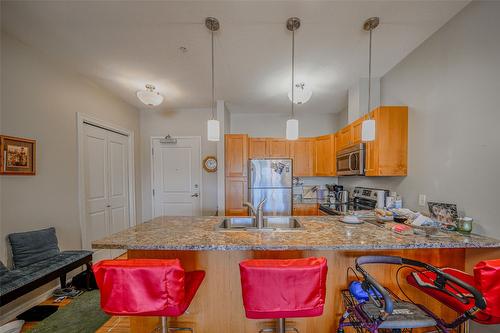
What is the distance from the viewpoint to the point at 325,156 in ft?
12.4

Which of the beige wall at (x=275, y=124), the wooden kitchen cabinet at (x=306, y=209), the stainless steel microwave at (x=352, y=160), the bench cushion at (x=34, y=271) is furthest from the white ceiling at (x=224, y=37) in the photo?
the bench cushion at (x=34, y=271)

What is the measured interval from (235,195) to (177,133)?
1.79 m

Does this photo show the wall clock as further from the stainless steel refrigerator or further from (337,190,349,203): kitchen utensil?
(337,190,349,203): kitchen utensil

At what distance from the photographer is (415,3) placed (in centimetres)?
158

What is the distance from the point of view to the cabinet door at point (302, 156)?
4.00m

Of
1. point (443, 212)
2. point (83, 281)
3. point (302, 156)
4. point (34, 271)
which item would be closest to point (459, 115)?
point (443, 212)

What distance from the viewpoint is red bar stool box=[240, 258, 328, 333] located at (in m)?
0.98

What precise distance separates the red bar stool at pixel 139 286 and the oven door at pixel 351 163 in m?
2.37

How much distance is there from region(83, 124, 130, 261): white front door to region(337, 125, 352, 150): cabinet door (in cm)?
380

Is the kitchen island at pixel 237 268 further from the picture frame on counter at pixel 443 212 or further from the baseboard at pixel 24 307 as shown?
the baseboard at pixel 24 307

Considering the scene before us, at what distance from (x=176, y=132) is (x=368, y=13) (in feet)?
11.7

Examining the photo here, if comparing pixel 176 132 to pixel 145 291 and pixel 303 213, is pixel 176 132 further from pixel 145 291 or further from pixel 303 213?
→ pixel 145 291

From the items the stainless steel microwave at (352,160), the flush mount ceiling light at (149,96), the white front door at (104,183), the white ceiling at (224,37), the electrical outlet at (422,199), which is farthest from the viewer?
the white front door at (104,183)

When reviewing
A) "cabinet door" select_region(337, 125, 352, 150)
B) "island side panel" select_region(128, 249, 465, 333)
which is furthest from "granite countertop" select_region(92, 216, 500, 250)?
"cabinet door" select_region(337, 125, 352, 150)
